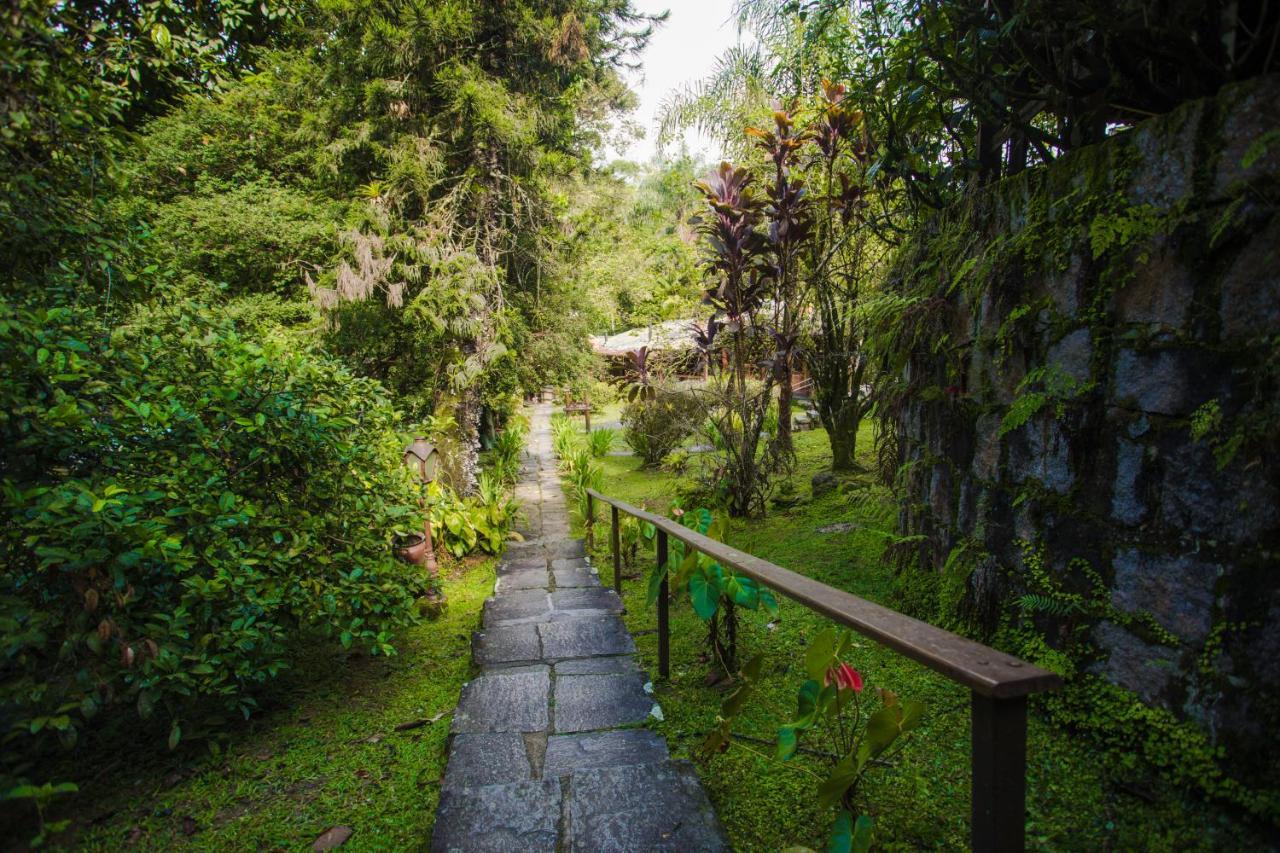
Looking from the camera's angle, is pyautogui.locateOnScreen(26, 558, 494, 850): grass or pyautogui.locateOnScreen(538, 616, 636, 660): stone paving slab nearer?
pyautogui.locateOnScreen(26, 558, 494, 850): grass

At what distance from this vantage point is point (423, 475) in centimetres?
494

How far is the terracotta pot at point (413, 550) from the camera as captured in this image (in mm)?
4332

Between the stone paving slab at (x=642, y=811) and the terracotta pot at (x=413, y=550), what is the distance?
291cm

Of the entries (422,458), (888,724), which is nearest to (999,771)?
(888,724)

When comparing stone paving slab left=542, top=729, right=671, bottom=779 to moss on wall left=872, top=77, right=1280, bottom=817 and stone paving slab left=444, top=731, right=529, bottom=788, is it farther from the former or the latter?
moss on wall left=872, top=77, right=1280, bottom=817

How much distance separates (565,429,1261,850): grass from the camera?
57.8 inches

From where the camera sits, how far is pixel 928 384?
263 cm

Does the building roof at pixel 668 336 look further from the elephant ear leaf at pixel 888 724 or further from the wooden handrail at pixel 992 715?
the wooden handrail at pixel 992 715

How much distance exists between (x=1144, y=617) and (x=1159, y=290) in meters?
0.87

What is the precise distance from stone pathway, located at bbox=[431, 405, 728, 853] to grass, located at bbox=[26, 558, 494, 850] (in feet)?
0.62

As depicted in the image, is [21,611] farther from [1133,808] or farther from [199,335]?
[1133,808]

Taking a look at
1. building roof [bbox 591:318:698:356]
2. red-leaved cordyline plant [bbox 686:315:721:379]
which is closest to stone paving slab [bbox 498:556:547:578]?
red-leaved cordyline plant [bbox 686:315:721:379]

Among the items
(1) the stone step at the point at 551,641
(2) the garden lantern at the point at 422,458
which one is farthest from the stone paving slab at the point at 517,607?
(2) the garden lantern at the point at 422,458

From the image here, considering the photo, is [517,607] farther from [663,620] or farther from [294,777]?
[294,777]
